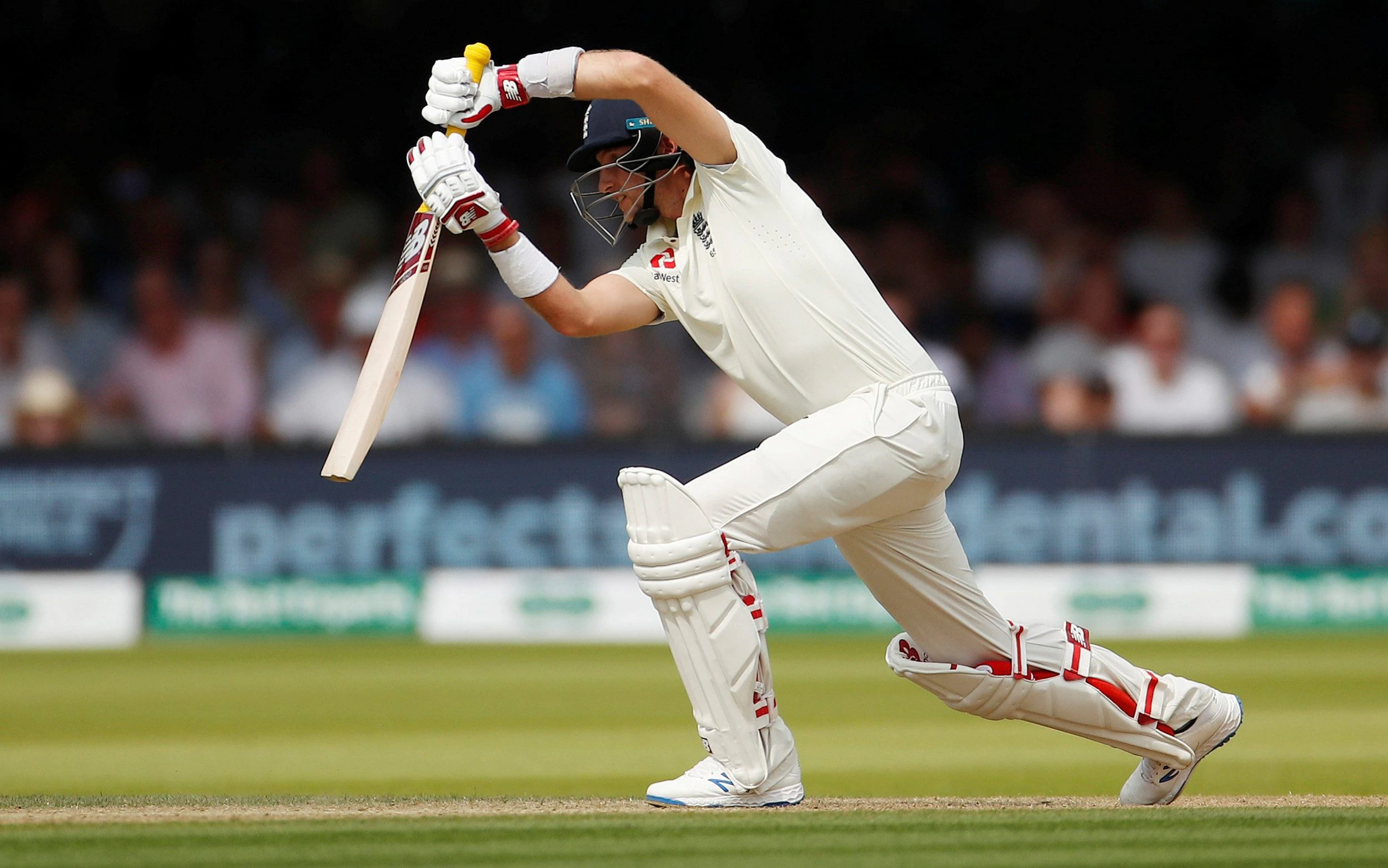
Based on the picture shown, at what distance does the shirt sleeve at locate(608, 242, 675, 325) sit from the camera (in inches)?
139

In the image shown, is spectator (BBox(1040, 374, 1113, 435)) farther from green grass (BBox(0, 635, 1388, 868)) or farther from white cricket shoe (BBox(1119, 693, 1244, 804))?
white cricket shoe (BBox(1119, 693, 1244, 804))

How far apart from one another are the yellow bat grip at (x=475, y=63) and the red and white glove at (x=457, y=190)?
0.04 meters

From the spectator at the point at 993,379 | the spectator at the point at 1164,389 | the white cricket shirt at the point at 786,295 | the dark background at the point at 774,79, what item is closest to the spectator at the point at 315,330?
the dark background at the point at 774,79

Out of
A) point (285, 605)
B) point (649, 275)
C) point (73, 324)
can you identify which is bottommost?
point (285, 605)

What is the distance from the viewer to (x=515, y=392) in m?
8.21

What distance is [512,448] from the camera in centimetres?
773

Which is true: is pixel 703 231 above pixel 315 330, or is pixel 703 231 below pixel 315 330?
below

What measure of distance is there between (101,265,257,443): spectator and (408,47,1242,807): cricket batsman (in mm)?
5111

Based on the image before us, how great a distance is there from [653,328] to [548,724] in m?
3.64

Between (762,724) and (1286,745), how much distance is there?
200cm

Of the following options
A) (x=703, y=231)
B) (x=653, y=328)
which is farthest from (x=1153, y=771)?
(x=653, y=328)

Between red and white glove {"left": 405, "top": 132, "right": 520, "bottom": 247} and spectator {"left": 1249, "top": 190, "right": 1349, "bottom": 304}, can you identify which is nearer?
red and white glove {"left": 405, "top": 132, "right": 520, "bottom": 247}

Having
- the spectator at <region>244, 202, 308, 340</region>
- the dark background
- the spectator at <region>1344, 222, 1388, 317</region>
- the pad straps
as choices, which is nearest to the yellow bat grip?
the pad straps

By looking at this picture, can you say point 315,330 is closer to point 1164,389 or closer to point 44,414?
point 44,414
